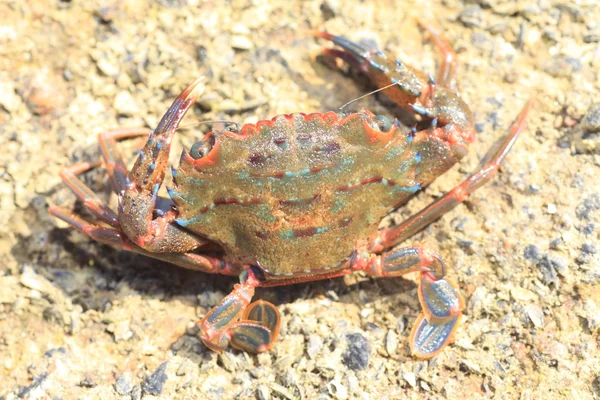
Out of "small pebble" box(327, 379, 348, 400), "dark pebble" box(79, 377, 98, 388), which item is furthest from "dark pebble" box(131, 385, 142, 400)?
"small pebble" box(327, 379, 348, 400)

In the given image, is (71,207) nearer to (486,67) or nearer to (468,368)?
(468,368)

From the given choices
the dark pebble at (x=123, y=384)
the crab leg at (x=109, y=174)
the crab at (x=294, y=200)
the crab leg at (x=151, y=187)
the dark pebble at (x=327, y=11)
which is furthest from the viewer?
the dark pebble at (x=327, y=11)

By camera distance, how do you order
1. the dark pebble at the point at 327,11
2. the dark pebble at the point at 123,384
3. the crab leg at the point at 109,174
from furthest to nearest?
the dark pebble at the point at 327,11, the crab leg at the point at 109,174, the dark pebble at the point at 123,384

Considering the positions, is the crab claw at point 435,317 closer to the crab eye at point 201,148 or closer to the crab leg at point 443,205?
the crab leg at point 443,205

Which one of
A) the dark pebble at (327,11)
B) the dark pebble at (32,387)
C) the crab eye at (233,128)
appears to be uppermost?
the dark pebble at (327,11)

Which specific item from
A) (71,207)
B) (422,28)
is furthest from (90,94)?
(422,28)

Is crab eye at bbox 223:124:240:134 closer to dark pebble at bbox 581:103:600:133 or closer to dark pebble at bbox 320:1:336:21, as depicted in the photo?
dark pebble at bbox 320:1:336:21

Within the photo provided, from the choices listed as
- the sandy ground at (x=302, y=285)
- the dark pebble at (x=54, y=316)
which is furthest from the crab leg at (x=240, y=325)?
the dark pebble at (x=54, y=316)

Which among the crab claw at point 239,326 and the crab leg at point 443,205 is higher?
the crab leg at point 443,205

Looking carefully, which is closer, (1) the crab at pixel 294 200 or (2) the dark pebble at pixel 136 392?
(1) the crab at pixel 294 200
